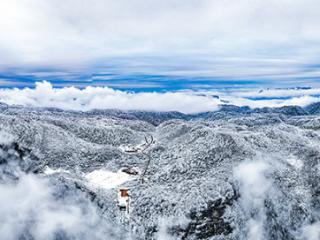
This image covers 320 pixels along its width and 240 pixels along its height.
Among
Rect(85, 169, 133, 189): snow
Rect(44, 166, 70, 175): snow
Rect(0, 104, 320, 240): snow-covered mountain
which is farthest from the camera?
Rect(44, 166, 70, 175): snow

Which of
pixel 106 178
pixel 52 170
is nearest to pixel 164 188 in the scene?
pixel 106 178

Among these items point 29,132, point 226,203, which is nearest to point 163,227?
point 226,203

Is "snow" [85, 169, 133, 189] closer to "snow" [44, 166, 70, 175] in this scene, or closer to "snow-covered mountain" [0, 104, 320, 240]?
"snow-covered mountain" [0, 104, 320, 240]

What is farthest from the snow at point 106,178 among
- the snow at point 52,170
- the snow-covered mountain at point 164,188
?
the snow at point 52,170

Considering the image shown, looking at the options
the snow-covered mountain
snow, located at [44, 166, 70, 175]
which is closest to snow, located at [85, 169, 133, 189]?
the snow-covered mountain

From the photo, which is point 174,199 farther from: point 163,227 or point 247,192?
point 247,192

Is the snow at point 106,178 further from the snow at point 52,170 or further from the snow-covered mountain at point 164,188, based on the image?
the snow at point 52,170

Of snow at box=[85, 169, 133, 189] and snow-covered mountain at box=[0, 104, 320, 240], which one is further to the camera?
snow at box=[85, 169, 133, 189]
